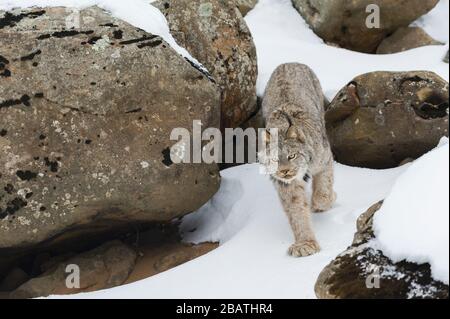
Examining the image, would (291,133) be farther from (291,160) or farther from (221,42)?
(221,42)

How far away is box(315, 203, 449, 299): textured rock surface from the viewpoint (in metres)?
3.02

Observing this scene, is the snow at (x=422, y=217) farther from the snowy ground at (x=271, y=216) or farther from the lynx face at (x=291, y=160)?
the lynx face at (x=291, y=160)

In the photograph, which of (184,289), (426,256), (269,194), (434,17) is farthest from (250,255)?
(434,17)

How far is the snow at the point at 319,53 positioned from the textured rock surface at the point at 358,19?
0.28 metres

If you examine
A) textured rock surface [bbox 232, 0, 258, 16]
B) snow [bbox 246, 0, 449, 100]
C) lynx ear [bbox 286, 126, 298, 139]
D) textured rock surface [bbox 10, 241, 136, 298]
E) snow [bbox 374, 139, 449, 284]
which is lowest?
textured rock surface [bbox 10, 241, 136, 298]

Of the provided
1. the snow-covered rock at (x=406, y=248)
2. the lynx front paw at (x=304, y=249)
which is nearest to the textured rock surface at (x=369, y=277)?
the snow-covered rock at (x=406, y=248)

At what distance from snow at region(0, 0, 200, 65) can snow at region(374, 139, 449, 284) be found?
14.4ft

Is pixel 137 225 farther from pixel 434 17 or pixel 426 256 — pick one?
pixel 434 17

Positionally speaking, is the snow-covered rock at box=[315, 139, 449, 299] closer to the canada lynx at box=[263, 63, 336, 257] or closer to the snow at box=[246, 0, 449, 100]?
the canada lynx at box=[263, 63, 336, 257]

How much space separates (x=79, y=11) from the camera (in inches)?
275

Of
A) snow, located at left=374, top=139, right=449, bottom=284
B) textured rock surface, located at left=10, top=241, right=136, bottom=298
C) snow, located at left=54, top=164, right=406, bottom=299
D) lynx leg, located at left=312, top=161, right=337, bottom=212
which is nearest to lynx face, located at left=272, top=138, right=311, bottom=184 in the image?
lynx leg, located at left=312, top=161, right=337, bottom=212

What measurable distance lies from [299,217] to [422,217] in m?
3.32

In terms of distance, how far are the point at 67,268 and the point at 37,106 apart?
2.01 meters

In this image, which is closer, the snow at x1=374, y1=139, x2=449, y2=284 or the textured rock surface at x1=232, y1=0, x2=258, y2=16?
the snow at x1=374, y1=139, x2=449, y2=284
